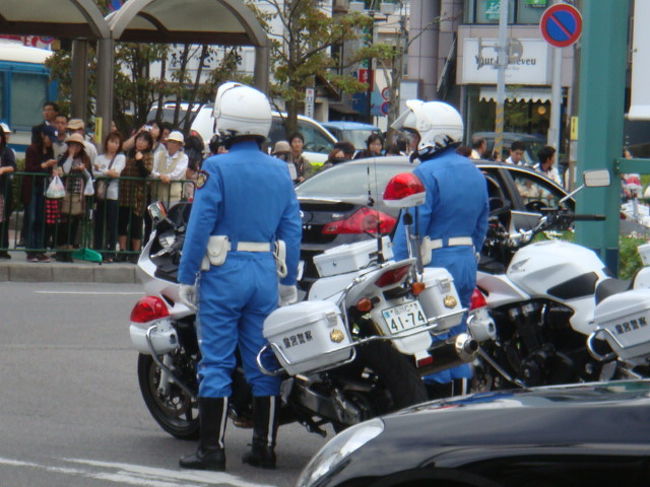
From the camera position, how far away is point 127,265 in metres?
16.8

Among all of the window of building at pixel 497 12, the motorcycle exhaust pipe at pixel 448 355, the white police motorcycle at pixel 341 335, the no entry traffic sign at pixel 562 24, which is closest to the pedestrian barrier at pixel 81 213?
the no entry traffic sign at pixel 562 24

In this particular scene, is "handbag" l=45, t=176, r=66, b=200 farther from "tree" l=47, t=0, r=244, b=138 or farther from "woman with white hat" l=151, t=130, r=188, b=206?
"tree" l=47, t=0, r=244, b=138

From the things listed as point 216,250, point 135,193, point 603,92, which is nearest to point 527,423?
point 216,250

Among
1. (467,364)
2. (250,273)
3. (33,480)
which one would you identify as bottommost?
(33,480)

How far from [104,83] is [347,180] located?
6.64 m

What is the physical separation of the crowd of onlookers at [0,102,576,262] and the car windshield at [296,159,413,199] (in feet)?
11.3

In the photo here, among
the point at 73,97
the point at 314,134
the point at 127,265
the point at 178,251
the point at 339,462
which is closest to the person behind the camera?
the point at 339,462

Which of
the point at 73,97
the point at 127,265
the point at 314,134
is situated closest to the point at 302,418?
the point at 127,265

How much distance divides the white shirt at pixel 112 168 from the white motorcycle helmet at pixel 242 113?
992cm

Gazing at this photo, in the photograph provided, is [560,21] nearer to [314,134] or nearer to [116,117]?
[116,117]

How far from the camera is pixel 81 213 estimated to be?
54.5ft

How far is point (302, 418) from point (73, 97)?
48.4 feet

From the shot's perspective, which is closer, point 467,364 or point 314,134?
point 467,364

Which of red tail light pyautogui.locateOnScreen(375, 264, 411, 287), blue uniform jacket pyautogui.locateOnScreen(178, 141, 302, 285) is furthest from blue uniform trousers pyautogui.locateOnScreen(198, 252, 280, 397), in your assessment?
red tail light pyautogui.locateOnScreen(375, 264, 411, 287)
